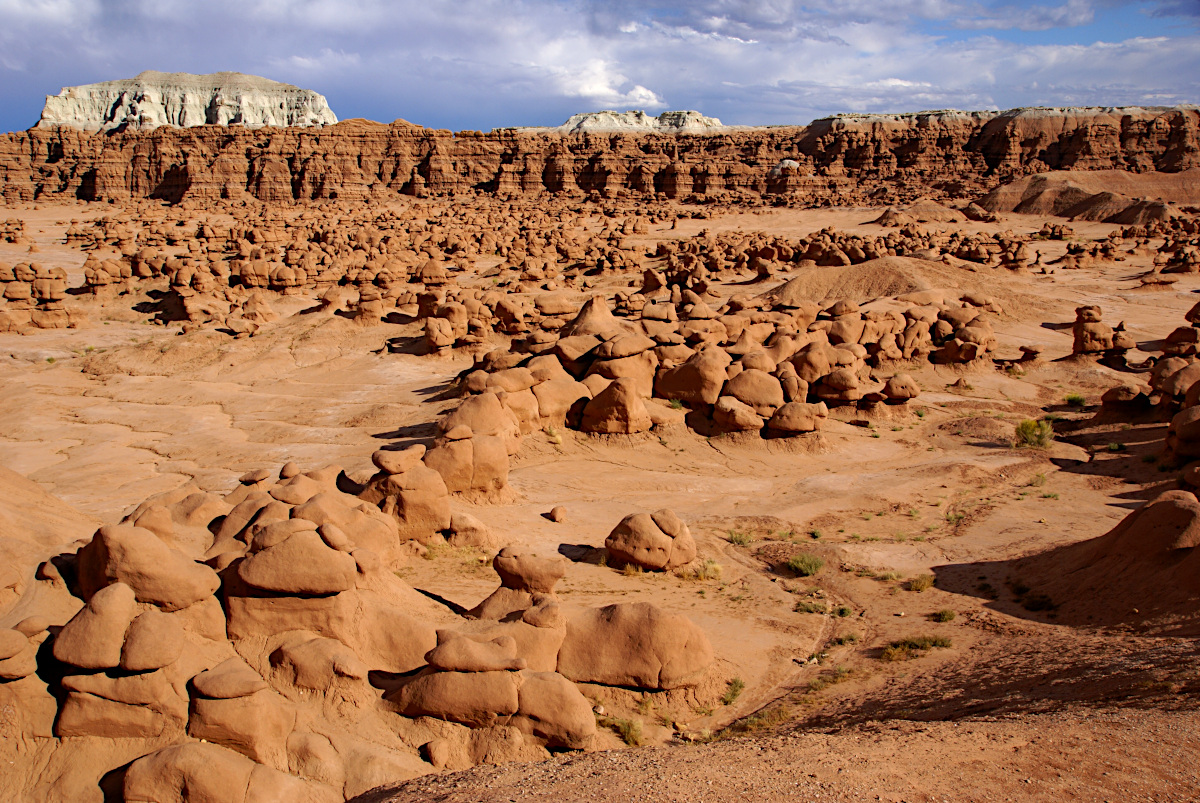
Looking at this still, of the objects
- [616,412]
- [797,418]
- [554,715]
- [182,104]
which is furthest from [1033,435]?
[182,104]

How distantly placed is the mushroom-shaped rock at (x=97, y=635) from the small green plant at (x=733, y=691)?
4.70 metres

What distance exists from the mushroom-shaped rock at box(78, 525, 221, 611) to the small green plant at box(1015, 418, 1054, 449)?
→ 14338mm

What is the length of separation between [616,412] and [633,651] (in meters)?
8.07

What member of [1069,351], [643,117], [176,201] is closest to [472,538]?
[1069,351]

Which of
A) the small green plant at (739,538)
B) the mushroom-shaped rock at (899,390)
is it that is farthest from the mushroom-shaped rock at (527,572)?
the mushroom-shaped rock at (899,390)

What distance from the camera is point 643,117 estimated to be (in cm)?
9512

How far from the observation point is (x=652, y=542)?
9.48 m

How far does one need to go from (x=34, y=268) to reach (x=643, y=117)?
78.4 m

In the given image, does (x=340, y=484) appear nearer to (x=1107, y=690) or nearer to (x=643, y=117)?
(x=1107, y=690)

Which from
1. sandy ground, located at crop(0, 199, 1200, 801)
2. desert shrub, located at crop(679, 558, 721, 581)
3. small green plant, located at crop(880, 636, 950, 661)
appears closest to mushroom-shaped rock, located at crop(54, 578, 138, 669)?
sandy ground, located at crop(0, 199, 1200, 801)

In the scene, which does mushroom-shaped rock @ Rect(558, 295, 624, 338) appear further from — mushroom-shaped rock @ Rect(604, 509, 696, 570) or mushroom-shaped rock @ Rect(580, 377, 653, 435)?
mushroom-shaped rock @ Rect(604, 509, 696, 570)

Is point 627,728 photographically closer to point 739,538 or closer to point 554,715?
point 554,715

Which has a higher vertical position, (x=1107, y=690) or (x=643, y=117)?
(x=643, y=117)

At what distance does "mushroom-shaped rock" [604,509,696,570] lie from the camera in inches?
373
